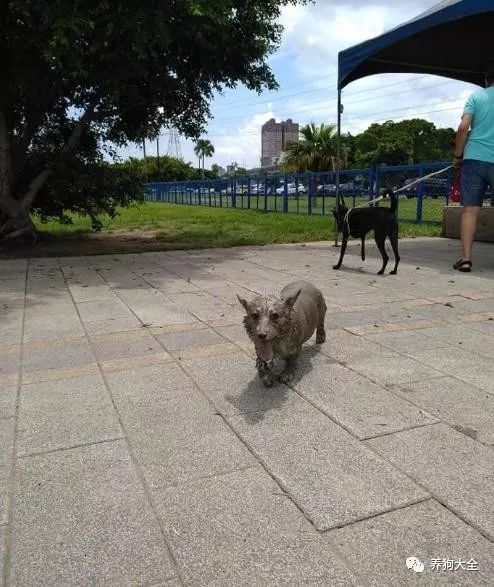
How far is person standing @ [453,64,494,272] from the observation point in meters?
7.25

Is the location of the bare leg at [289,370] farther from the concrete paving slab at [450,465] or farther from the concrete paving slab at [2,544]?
the concrete paving slab at [2,544]

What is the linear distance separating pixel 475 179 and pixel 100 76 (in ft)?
21.5

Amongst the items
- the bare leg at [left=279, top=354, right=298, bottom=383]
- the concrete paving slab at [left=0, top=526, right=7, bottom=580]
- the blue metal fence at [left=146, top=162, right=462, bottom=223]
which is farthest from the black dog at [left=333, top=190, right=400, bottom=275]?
the blue metal fence at [left=146, top=162, right=462, bottom=223]

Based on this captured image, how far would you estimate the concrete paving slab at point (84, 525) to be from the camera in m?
1.83

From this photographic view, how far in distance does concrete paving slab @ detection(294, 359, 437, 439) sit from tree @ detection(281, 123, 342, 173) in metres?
39.0

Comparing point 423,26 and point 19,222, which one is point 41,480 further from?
point 19,222

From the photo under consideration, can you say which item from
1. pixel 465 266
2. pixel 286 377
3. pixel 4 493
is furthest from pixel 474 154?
pixel 4 493

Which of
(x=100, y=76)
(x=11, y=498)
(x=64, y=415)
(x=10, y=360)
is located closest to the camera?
(x=11, y=498)

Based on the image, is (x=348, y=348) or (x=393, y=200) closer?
(x=348, y=348)

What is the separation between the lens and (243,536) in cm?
199

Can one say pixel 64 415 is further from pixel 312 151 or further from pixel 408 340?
pixel 312 151

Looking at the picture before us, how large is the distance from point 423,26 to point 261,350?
708 centimetres

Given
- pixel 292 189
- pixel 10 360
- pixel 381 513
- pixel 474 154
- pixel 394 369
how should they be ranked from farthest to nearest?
pixel 292 189
pixel 474 154
pixel 10 360
pixel 394 369
pixel 381 513

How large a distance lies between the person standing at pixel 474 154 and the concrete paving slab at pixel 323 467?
542 centimetres
